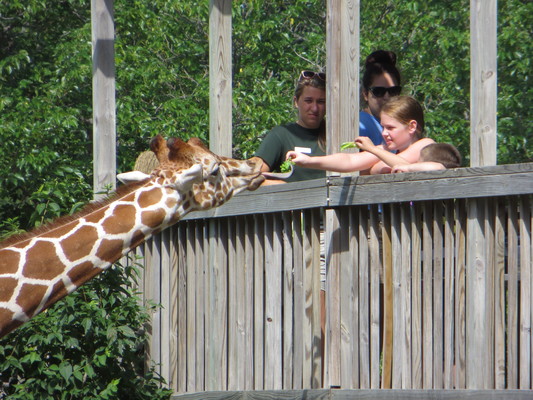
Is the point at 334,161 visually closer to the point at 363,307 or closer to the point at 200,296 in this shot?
the point at 363,307

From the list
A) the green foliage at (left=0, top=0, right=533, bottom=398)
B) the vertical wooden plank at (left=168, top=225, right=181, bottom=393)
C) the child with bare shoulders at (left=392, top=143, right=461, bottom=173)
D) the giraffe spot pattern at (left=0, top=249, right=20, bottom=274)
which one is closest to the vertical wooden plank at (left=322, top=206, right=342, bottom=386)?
the child with bare shoulders at (left=392, top=143, right=461, bottom=173)

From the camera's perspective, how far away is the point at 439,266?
219 inches

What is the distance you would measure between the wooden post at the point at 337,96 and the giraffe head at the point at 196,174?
560 millimetres

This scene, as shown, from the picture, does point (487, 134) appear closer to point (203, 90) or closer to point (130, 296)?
point (130, 296)

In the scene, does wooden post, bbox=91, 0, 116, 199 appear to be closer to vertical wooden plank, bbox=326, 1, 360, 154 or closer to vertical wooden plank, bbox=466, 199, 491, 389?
vertical wooden plank, bbox=326, 1, 360, 154

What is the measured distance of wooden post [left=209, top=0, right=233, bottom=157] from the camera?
7.20 m

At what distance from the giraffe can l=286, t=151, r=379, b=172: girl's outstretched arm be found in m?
0.44

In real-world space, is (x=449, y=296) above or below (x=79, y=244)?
below

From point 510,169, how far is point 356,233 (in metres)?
1.17

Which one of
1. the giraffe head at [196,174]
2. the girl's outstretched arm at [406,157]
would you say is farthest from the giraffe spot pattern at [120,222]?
the girl's outstretched arm at [406,157]

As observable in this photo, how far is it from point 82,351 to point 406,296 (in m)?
2.35

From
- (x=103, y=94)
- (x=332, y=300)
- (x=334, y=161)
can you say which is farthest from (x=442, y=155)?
(x=103, y=94)

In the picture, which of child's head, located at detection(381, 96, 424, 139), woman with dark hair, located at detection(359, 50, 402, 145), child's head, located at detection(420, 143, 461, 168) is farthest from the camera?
woman with dark hair, located at detection(359, 50, 402, 145)

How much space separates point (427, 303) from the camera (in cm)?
558
